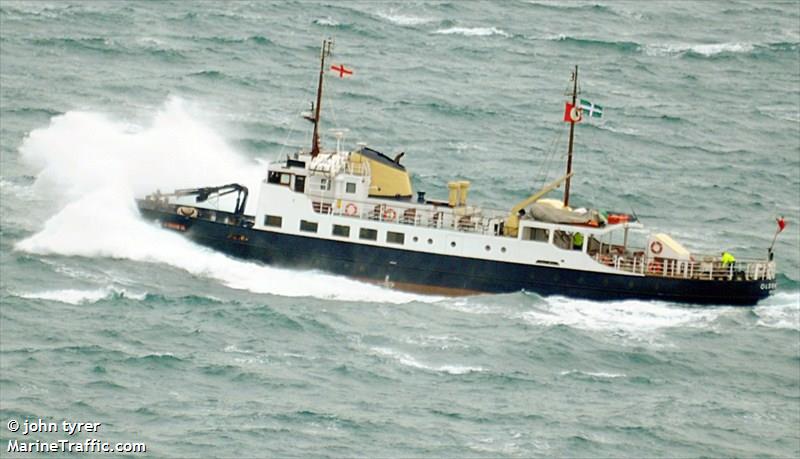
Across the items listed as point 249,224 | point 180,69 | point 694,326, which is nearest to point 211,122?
point 180,69

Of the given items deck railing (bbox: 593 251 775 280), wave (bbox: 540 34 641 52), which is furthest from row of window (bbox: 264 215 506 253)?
wave (bbox: 540 34 641 52)

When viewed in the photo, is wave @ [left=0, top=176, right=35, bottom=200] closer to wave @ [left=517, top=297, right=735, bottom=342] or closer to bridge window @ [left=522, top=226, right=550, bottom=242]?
bridge window @ [left=522, top=226, right=550, bottom=242]

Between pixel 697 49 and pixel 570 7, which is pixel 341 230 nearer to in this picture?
pixel 697 49

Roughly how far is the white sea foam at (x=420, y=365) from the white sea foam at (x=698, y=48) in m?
53.0

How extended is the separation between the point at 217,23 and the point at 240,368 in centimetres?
5550

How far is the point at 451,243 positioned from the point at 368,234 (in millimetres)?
3481

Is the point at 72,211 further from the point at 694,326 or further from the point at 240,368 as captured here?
the point at 694,326

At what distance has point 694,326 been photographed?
74.2 metres

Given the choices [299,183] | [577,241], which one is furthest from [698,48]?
[299,183]

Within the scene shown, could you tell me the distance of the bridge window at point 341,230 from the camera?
7831cm

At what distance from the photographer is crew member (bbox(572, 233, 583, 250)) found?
7744 cm

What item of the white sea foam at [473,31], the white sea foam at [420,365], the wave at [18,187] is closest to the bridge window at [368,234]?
the white sea foam at [420,365]

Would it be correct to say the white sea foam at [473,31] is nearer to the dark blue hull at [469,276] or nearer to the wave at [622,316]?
the dark blue hull at [469,276]

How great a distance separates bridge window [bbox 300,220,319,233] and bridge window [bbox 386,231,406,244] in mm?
3011
